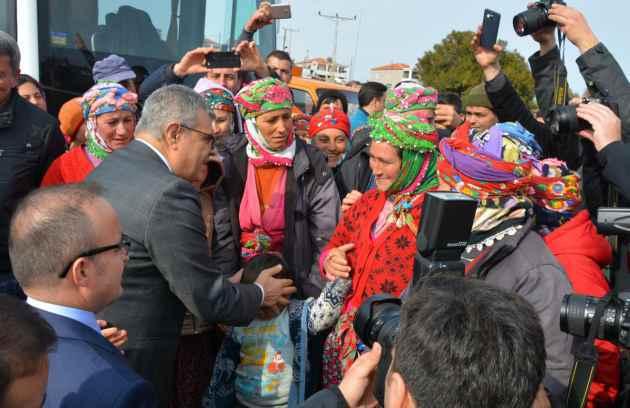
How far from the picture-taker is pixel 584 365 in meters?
1.64

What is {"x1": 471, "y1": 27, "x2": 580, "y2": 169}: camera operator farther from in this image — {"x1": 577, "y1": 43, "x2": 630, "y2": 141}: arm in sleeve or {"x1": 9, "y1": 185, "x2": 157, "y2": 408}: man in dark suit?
{"x1": 9, "y1": 185, "x2": 157, "y2": 408}: man in dark suit

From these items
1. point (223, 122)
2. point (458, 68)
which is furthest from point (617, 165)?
point (458, 68)

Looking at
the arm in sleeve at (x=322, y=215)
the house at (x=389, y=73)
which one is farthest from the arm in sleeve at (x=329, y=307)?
the house at (x=389, y=73)

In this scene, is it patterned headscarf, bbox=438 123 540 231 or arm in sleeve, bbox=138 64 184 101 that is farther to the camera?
arm in sleeve, bbox=138 64 184 101

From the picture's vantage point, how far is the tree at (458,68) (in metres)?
30.4

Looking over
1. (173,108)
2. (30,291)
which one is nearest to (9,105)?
(173,108)

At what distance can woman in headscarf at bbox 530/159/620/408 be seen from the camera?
2.03m

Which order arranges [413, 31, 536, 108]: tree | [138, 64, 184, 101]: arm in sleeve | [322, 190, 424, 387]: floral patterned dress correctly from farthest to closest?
[413, 31, 536, 108]: tree, [138, 64, 184, 101]: arm in sleeve, [322, 190, 424, 387]: floral patterned dress

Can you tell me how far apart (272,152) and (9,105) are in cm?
140

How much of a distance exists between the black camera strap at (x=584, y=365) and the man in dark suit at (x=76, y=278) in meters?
1.16

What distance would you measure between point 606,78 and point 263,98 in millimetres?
1726

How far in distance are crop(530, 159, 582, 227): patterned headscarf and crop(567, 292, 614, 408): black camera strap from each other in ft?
2.74

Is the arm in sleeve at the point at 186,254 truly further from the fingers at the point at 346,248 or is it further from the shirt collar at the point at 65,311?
the fingers at the point at 346,248

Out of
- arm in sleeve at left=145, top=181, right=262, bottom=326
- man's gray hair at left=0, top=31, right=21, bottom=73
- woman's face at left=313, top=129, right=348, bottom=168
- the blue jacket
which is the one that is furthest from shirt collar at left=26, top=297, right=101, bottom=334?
the blue jacket
